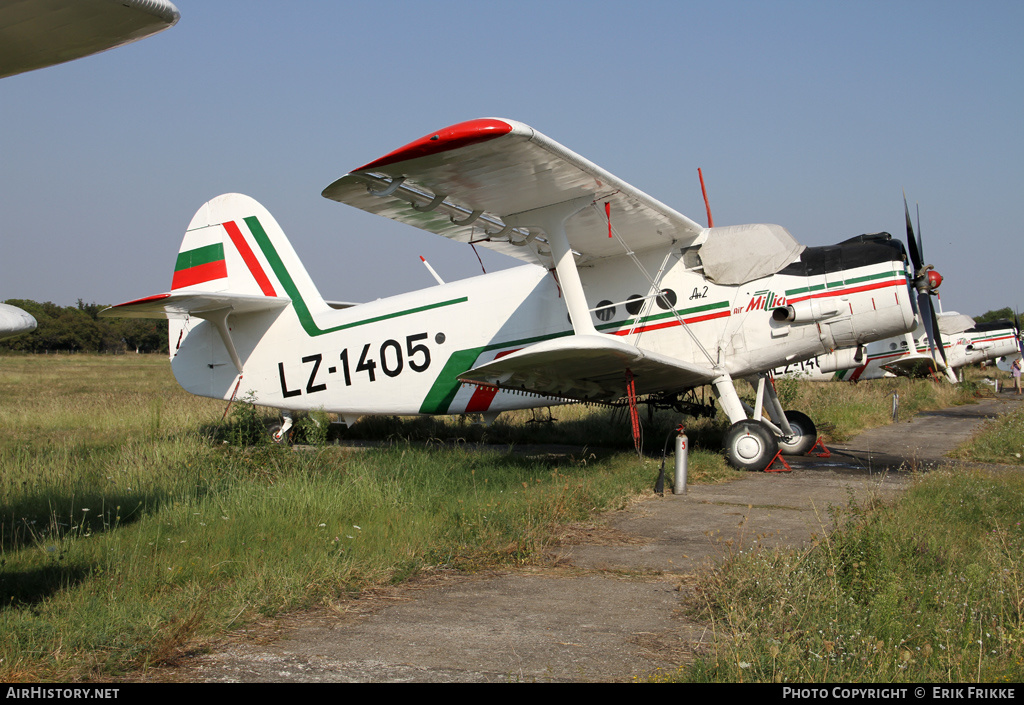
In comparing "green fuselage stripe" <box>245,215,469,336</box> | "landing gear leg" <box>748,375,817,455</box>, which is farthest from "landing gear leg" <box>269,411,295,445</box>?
"landing gear leg" <box>748,375,817,455</box>

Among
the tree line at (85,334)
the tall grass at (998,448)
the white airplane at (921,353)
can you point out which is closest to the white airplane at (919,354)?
the white airplane at (921,353)

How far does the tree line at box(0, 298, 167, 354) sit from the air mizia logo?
6321 cm

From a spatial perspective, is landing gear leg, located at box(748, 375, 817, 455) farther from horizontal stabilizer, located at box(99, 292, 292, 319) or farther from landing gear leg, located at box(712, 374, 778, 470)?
horizontal stabilizer, located at box(99, 292, 292, 319)

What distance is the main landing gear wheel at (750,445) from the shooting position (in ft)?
30.1

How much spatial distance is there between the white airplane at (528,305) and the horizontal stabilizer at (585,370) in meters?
0.03

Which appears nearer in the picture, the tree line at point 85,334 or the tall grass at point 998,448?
the tall grass at point 998,448

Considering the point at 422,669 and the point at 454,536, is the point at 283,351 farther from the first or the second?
the point at 422,669

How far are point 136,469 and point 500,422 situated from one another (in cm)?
881

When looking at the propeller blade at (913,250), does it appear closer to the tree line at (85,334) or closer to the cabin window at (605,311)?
the cabin window at (605,311)

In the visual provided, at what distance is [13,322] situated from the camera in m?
3.14

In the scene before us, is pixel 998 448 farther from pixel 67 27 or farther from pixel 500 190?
pixel 67 27

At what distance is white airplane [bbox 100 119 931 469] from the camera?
7.93m

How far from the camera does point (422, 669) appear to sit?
3.14m
